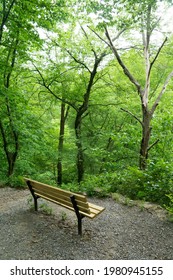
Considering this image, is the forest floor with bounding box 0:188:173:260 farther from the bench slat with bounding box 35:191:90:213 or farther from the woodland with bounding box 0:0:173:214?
the woodland with bounding box 0:0:173:214

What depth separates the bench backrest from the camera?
3.48 meters

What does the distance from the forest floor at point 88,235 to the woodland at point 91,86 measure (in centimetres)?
75

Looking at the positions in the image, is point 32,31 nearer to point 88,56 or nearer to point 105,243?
point 88,56

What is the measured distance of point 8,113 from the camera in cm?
827

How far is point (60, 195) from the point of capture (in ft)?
12.9

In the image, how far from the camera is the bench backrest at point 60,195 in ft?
11.4

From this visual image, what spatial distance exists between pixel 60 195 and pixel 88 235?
966mm

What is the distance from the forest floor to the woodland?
29.7 inches

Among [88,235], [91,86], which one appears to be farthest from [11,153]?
[88,235]

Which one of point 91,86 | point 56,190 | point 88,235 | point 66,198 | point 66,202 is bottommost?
point 88,235

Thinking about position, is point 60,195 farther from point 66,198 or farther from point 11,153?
point 11,153

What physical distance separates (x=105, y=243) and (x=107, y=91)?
9.29 metres

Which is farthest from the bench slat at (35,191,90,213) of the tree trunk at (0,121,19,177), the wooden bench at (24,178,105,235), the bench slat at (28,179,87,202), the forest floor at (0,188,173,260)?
the tree trunk at (0,121,19,177)
